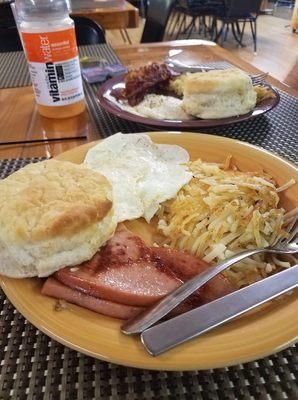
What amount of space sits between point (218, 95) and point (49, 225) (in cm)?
74

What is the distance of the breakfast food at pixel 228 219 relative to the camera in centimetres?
62

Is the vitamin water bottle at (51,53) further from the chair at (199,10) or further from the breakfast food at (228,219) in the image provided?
the chair at (199,10)

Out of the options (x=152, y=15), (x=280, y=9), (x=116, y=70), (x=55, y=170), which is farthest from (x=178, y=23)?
(x=55, y=170)

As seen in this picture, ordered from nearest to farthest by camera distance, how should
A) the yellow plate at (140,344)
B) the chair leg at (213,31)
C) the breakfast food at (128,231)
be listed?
the yellow plate at (140,344) < the breakfast food at (128,231) < the chair leg at (213,31)

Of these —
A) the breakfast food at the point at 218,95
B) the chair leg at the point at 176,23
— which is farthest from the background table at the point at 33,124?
the chair leg at the point at 176,23

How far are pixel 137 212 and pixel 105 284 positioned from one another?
245 mm

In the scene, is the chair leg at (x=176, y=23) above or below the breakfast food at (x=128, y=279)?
A: below

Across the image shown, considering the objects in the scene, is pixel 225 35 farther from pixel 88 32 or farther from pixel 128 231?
pixel 128 231

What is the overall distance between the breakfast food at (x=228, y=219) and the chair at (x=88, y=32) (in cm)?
206

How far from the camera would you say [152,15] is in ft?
10.1

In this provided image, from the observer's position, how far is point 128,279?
512 mm

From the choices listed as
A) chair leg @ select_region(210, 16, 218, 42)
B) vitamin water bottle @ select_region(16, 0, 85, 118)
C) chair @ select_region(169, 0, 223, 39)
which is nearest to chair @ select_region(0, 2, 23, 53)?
vitamin water bottle @ select_region(16, 0, 85, 118)

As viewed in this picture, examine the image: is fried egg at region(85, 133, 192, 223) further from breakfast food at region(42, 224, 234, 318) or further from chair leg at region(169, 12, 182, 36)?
chair leg at region(169, 12, 182, 36)

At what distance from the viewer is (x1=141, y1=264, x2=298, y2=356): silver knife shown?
417 millimetres
